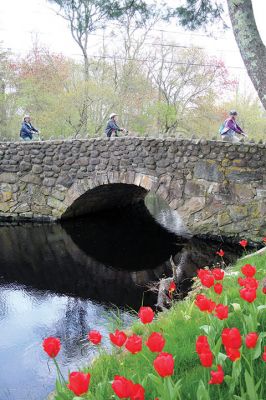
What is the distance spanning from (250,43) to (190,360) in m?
3.55

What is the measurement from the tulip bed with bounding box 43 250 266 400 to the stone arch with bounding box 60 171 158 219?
6.86 metres

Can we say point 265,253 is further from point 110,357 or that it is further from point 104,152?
point 104,152

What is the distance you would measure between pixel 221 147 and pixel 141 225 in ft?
14.3

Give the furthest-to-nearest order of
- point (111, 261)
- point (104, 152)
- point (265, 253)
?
1. point (104, 152)
2. point (111, 261)
3. point (265, 253)

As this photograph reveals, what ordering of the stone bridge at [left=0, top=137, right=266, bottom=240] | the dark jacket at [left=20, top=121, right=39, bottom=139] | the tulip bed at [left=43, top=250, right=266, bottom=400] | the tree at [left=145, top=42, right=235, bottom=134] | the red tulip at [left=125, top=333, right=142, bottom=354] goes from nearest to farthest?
1. the tulip bed at [left=43, top=250, right=266, bottom=400]
2. the red tulip at [left=125, top=333, right=142, bottom=354]
3. the stone bridge at [left=0, top=137, right=266, bottom=240]
4. the dark jacket at [left=20, top=121, right=39, bottom=139]
5. the tree at [left=145, top=42, right=235, bottom=134]

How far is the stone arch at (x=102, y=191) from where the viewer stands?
9.98 m

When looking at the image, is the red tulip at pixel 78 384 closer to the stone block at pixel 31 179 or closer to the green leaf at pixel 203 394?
the green leaf at pixel 203 394

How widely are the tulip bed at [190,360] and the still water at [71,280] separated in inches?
49.8

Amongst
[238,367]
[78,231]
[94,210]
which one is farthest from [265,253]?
[94,210]

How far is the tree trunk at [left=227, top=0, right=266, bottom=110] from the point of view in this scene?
4.54 meters

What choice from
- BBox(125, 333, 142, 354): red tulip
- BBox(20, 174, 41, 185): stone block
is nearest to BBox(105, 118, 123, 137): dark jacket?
BBox(20, 174, 41, 185): stone block

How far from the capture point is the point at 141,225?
41.0 feet

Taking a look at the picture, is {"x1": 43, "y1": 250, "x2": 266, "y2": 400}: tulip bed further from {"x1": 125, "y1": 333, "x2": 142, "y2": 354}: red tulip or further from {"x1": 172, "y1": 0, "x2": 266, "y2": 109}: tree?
{"x1": 172, "y1": 0, "x2": 266, "y2": 109}: tree

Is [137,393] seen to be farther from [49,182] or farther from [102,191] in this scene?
[102,191]
